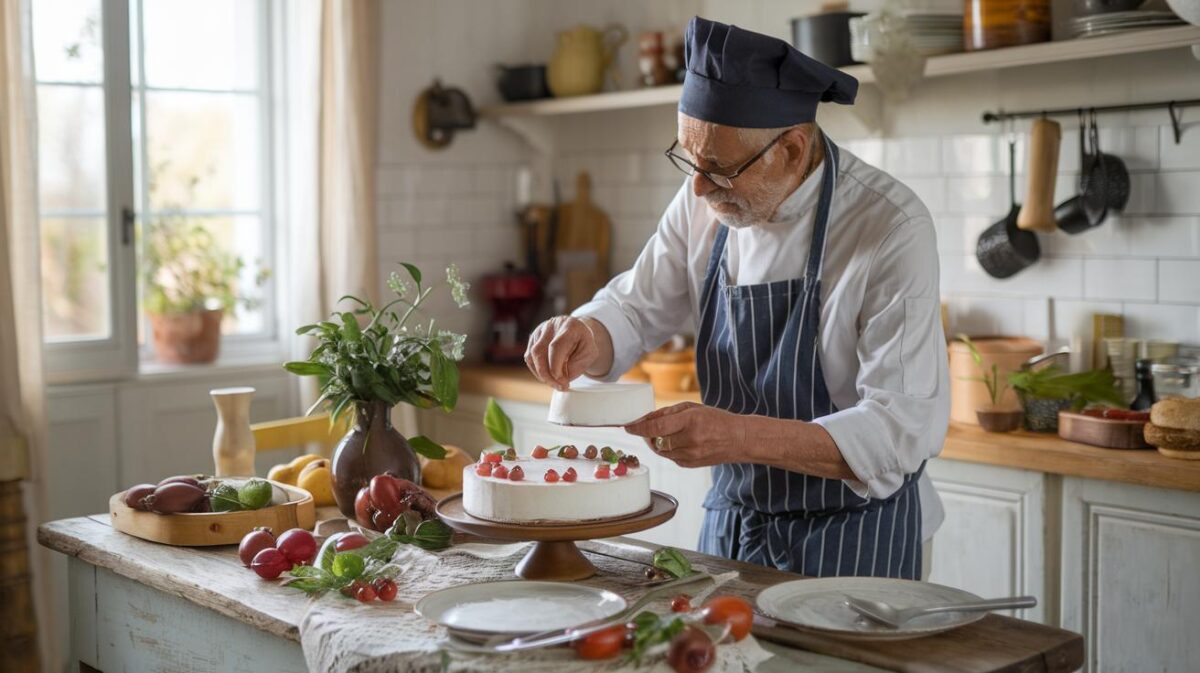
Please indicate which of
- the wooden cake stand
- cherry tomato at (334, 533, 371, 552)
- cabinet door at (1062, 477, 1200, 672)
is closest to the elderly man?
the wooden cake stand

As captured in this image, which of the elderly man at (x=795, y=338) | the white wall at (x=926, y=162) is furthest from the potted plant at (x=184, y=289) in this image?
the elderly man at (x=795, y=338)

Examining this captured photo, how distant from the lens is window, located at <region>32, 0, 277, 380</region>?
3.89m

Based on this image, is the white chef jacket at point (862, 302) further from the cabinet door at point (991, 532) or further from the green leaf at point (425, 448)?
the cabinet door at point (991, 532)

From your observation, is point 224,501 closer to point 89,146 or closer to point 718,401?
point 718,401

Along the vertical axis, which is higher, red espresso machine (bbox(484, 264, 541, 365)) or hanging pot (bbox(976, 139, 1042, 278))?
hanging pot (bbox(976, 139, 1042, 278))

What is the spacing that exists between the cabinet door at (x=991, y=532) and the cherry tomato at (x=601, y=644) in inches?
71.8

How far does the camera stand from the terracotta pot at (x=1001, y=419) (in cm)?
337

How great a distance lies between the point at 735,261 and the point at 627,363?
30 centimetres

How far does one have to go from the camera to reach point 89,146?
12.9 ft

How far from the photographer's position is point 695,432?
6.69ft

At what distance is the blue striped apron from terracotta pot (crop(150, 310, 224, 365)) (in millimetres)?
2239

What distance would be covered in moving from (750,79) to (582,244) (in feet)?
8.94

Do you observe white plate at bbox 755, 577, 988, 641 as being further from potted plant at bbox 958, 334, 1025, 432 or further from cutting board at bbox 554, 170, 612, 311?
cutting board at bbox 554, 170, 612, 311

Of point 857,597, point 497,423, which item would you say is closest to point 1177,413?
point 857,597
